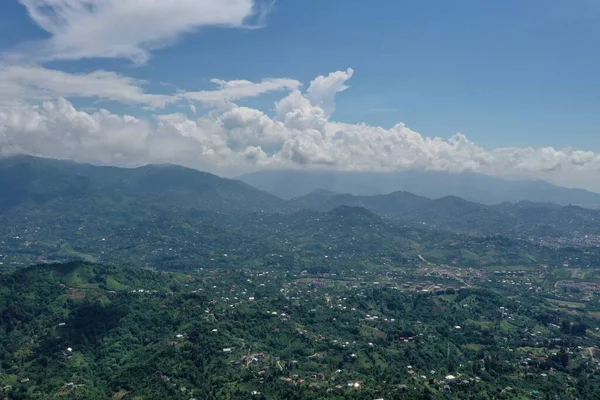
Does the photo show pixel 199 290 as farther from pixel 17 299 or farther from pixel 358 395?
pixel 358 395

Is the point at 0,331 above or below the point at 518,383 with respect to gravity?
below

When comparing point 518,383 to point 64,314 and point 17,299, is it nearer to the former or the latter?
point 64,314

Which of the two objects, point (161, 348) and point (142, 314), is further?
point (142, 314)

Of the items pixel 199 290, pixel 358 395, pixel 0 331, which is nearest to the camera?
pixel 358 395

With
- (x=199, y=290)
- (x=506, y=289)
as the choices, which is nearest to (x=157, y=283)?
(x=199, y=290)

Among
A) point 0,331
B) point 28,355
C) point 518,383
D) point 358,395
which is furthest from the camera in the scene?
point 0,331

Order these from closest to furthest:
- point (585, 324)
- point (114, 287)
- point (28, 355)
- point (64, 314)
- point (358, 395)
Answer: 1. point (358, 395)
2. point (28, 355)
3. point (64, 314)
4. point (585, 324)
5. point (114, 287)

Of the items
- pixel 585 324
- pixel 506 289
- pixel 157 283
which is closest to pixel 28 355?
pixel 157 283

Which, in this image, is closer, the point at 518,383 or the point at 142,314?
the point at 518,383

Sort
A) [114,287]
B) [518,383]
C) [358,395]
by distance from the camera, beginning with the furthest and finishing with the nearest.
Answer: [114,287]
[518,383]
[358,395]
